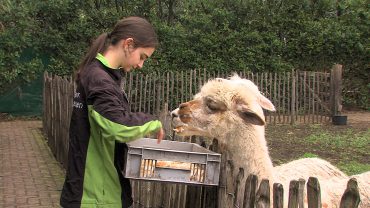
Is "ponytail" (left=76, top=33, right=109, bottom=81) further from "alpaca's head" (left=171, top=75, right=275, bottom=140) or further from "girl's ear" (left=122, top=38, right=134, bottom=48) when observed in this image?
"alpaca's head" (left=171, top=75, right=275, bottom=140)

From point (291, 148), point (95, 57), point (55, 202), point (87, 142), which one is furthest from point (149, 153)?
point (291, 148)

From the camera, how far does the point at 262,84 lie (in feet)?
58.2

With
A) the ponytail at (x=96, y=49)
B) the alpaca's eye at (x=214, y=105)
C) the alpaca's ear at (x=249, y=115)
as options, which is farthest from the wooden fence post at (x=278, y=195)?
the ponytail at (x=96, y=49)

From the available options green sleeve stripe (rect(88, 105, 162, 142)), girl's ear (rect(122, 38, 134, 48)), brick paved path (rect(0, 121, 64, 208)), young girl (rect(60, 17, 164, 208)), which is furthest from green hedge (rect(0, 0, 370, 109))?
green sleeve stripe (rect(88, 105, 162, 142))

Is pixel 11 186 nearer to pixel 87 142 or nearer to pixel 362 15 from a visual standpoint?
pixel 87 142

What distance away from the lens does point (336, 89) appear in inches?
700

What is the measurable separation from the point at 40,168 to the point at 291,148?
538 centimetres

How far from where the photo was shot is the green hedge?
61.9ft

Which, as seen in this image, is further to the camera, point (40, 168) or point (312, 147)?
point (312, 147)

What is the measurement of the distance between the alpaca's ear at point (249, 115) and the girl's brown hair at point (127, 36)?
0.81m

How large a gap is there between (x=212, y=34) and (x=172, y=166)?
1717 cm

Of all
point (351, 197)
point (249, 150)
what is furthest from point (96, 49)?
point (351, 197)

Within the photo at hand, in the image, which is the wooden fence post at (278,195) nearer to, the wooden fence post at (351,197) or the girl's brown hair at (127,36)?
the wooden fence post at (351,197)

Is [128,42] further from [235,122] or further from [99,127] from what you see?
[235,122]
